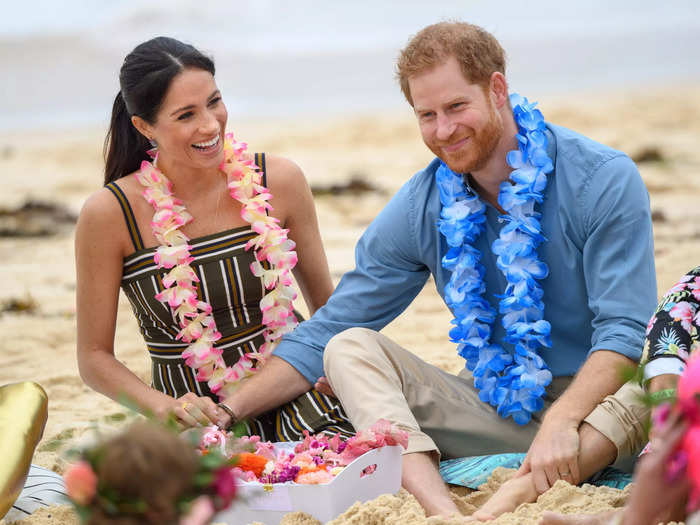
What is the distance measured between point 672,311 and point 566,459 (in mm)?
590

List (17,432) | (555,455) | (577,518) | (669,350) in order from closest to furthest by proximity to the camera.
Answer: (577,518)
(669,350)
(555,455)
(17,432)

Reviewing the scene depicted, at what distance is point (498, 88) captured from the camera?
351cm

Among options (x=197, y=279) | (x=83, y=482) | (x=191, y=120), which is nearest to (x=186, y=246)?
(x=197, y=279)

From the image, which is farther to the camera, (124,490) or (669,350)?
(669,350)

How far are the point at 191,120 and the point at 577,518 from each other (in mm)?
2094

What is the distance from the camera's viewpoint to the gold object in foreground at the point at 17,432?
10.0 ft

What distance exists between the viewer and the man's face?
3402 mm

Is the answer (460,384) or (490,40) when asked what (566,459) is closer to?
(460,384)

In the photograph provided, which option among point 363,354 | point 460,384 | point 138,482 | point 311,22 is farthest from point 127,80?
point 311,22

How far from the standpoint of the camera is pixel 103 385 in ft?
12.4

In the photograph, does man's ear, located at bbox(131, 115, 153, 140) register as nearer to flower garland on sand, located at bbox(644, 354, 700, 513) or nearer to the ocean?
flower garland on sand, located at bbox(644, 354, 700, 513)

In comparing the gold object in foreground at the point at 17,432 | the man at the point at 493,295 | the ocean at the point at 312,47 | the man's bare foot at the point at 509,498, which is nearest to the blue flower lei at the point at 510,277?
the man at the point at 493,295

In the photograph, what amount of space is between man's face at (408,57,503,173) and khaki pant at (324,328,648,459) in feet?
2.45

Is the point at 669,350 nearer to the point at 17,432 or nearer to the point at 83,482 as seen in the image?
the point at 83,482
